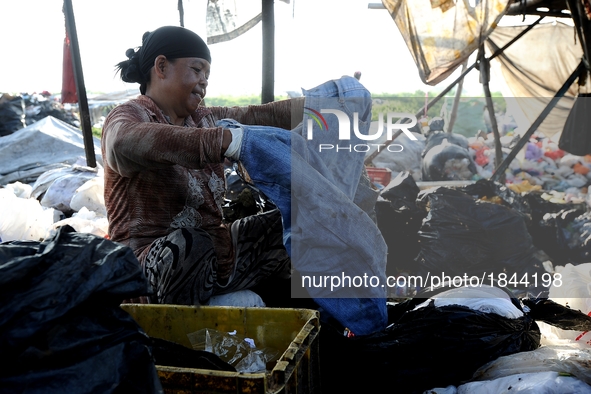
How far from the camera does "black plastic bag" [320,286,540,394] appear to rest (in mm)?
1705

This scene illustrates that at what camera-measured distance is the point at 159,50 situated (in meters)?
2.16

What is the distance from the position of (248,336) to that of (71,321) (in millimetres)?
725

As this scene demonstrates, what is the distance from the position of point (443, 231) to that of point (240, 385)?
2.46m

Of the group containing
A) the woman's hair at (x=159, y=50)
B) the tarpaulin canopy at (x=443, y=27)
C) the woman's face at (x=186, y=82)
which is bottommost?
the woman's face at (x=186, y=82)

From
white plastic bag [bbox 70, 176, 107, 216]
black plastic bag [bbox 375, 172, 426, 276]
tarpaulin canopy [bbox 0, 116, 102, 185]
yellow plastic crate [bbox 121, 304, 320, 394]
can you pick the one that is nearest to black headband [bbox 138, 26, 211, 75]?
yellow plastic crate [bbox 121, 304, 320, 394]

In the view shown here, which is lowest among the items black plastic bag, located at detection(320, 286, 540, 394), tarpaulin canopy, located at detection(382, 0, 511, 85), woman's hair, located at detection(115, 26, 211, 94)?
black plastic bag, located at detection(320, 286, 540, 394)

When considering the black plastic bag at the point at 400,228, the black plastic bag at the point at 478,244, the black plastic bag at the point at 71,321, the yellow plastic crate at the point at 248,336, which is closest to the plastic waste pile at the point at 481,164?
the black plastic bag at the point at 400,228

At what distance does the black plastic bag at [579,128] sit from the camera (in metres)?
Answer: 4.77

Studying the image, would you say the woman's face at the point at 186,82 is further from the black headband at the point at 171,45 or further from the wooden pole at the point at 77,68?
the wooden pole at the point at 77,68

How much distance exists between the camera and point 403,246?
3.67 meters

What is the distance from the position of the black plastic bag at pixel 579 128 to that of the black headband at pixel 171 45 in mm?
3942

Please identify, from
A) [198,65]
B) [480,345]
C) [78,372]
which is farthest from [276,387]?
[198,65]

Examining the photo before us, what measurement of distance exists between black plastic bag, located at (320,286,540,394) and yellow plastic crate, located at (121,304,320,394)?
0.22m

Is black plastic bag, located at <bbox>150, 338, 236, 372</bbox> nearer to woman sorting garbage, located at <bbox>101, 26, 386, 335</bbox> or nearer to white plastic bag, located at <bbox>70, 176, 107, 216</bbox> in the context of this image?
woman sorting garbage, located at <bbox>101, 26, 386, 335</bbox>
